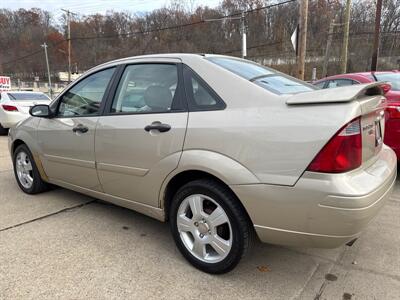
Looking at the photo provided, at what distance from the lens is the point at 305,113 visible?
2.11 m

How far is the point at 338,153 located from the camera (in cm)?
202

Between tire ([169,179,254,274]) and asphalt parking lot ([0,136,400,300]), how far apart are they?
129mm

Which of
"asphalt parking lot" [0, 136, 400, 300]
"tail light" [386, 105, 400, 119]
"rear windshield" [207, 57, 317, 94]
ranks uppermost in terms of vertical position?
"rear windshield" [207, 57, 317, 94]

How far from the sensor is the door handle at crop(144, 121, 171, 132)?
2.66m

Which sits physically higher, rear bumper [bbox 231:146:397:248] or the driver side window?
the driver side window

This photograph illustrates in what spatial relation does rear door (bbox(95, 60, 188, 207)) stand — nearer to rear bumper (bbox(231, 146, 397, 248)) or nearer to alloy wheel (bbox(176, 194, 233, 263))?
alloy wheel (bbox(176, 194, 233, 263))

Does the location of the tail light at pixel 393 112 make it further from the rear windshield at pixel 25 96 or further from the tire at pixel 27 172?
the rear windshield at pixel 25 96

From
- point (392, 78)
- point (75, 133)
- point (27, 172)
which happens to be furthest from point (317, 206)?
point (392, 78)

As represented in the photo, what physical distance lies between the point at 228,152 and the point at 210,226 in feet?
1.93

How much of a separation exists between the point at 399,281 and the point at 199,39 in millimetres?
42115

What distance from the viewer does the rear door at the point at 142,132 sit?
2.66 meters

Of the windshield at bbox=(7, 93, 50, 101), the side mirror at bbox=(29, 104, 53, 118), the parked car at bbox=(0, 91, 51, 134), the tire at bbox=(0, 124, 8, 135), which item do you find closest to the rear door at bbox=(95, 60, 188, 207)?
the side mirror at bbox=(29, 104, 53, 118)

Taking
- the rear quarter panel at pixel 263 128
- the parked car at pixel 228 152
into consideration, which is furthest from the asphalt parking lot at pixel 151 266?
the rear quarter panel at pixel 263 128

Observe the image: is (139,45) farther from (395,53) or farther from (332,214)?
(332,214)
